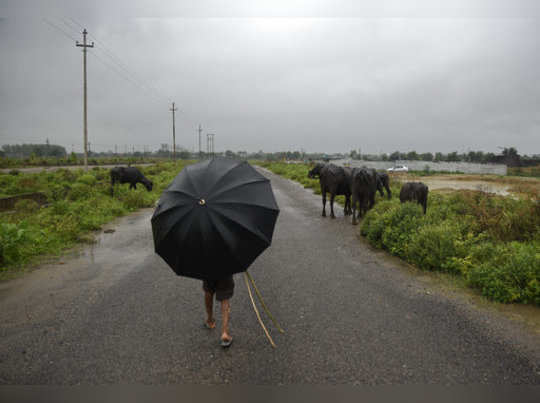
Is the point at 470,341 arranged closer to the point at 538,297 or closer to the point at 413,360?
the point at 413,360

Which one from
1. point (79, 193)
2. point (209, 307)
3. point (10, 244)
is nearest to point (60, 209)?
point (10, 244)

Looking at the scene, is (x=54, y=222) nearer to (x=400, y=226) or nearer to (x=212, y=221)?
(x=212, y=221)

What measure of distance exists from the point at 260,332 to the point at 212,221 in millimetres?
1653

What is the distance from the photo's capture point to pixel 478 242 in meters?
6.94

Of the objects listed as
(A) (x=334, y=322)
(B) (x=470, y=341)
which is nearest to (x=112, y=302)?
(A) (x=334, y=322)

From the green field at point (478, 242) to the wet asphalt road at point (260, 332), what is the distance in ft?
2.14

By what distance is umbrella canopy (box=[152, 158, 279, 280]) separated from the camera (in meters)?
2.85

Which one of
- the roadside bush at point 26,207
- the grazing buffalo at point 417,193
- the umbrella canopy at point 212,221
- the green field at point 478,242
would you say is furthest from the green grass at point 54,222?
the grazing buffalo at point 417,193

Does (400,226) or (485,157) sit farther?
(485,157)

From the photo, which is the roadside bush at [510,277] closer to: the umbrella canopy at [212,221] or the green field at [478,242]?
the green field at [478,242]

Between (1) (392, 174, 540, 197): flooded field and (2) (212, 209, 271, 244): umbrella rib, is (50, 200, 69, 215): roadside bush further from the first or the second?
(1) (392, 174, 540, 197): flooded field

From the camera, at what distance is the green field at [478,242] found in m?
4.58

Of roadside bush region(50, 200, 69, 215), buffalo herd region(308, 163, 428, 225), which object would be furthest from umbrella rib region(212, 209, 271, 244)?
roadside bush region(50, 200, 69, 215)

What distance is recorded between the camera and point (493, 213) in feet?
26.6
